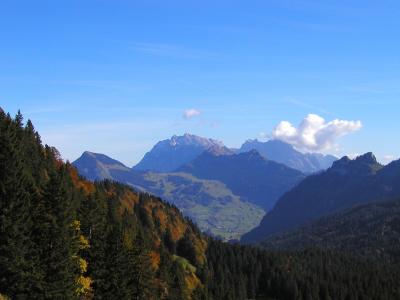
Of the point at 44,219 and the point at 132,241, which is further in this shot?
the point at 132,241

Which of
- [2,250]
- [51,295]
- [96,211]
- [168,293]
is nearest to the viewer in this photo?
[2,250]

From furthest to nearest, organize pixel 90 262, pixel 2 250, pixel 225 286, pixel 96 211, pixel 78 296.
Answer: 1. pixel 225 286
2. pixel 96 211
3. pixel 90 262
4. pixel 78 296
5. pixel 2 250

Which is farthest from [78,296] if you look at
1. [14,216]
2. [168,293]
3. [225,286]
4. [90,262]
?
[225,286]

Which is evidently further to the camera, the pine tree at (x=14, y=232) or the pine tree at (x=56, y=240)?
the pine tree at (x=56, y=240)

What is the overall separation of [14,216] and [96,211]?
30633 mm

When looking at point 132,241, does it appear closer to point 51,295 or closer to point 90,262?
point 90,262

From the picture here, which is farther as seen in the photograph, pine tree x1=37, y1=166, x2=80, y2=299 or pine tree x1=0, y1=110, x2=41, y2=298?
pine tree x1=37, y1=166, x2=80, y2=299

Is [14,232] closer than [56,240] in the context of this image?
Yes

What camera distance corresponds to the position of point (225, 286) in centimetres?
19800

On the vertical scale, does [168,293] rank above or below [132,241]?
below

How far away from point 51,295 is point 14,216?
10.7 metres

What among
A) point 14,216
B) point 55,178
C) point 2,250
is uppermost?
point 55,178

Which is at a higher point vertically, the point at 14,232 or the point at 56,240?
the point at 14,232

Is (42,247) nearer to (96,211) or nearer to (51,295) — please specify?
(51,295)
